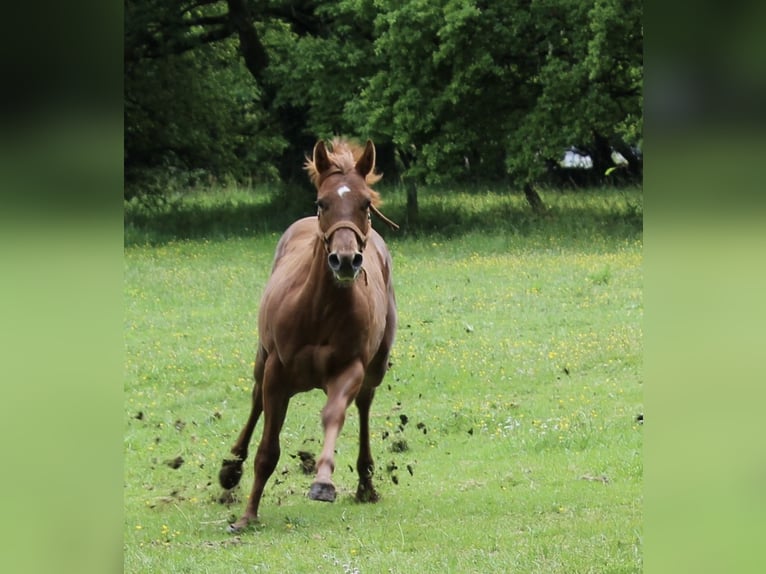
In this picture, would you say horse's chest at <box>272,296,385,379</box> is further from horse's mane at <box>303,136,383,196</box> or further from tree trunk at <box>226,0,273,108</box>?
tree trunk at <box>226,0,273,108</box>

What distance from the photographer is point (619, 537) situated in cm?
563

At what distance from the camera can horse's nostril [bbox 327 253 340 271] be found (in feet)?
14.5

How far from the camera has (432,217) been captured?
10.5m

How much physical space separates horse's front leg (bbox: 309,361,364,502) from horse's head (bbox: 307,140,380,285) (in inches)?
17.8

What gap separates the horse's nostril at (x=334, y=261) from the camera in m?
4.42

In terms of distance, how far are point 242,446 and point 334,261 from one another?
67.1 inches

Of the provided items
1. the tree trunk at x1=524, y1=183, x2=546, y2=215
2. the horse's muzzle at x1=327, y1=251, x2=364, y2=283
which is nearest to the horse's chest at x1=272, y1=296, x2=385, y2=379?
the horse's muzzle at x1=327, y1=251, x2=364, y2=283

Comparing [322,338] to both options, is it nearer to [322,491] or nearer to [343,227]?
[343,227]

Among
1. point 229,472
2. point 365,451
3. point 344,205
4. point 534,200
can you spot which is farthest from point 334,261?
point 534,200

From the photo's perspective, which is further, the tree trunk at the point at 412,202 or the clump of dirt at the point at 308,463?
the tree trunk at the point at 412,202

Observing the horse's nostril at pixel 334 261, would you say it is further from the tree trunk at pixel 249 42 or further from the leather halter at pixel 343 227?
the tree trunk at pixel 249 42

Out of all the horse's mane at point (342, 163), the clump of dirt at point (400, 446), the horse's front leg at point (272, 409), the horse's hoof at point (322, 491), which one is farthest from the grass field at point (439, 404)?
the horse's mane at point (342, 163)
